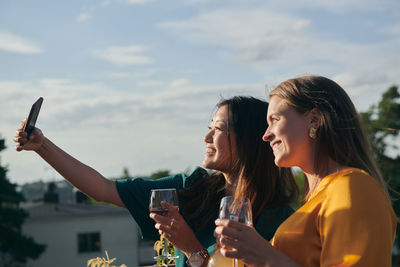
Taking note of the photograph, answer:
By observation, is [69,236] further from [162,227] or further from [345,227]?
[345,227]

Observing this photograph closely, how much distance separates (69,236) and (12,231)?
6.69 m

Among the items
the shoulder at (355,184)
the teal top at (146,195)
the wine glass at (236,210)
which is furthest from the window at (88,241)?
the shoulder at (355,184)

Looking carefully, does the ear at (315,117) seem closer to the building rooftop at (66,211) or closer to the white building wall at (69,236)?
the white building wall at (69,236)

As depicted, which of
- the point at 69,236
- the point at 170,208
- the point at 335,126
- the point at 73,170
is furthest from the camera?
the point at 69,236

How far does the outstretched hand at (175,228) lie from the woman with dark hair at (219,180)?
282 mm

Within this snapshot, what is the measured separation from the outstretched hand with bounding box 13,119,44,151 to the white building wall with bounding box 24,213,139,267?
107 ft

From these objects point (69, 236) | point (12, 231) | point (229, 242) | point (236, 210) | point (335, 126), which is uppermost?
point (335, 126)

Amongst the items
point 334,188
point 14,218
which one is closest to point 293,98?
point 334,188

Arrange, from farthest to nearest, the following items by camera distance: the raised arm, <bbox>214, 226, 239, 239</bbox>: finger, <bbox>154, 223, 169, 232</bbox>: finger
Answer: the raised arm, <bbox>154, 223, 169, 232</bbox>: finger, <bbox>214, 226, 239, 239</bbox>: finger

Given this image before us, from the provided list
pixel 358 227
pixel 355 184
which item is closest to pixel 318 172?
pixel 355 184

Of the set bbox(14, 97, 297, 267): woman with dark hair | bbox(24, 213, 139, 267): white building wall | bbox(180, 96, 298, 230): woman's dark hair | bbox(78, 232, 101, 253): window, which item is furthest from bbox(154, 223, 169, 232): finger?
bbox(78, 232, 101, 253): window

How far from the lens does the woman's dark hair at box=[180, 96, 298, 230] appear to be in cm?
338

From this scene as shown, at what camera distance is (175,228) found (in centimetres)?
285

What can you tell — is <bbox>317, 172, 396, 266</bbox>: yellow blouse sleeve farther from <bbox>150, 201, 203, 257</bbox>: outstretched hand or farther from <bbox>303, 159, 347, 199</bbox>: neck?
<bbox>150, 201, 203, 257</bbox>: outstretched hand
